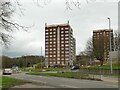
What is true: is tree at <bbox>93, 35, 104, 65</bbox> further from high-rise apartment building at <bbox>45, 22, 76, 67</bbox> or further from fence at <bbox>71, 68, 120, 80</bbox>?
high-rise apartment building at <bbox>45, 22, 76, 67</bbox>

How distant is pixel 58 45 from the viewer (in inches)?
6083

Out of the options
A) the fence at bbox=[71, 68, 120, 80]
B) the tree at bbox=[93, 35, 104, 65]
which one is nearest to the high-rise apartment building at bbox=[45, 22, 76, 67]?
the tree at bbox=[93, 35, 104, 65]

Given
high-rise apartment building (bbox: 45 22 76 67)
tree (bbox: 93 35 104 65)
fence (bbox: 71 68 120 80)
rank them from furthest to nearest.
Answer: high-rise apartment building (bbox: 45 22 76 67) < tree (bbox: 93 35 104 65) < fence (bbox: 71 68 120 80)

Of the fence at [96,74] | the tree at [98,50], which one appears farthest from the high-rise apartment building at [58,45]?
the fence at [96,74]

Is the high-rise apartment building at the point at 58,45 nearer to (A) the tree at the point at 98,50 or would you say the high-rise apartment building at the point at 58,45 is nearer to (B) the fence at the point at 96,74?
(A) the tree at the point at 98,50

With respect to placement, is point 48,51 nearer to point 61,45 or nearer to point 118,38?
point 61,45

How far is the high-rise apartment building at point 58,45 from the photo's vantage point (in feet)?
→ 493

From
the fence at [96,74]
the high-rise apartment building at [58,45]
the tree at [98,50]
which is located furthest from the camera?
the high-rise apartment building at [58,45]

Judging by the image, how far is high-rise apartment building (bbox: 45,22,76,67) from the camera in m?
150

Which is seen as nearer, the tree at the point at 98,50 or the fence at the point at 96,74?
the fence at the point at 96,74

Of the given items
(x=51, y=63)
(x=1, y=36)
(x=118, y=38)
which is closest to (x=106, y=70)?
(x=118, y=38)

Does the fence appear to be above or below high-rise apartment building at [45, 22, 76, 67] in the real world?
below

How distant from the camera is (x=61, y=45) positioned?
154m

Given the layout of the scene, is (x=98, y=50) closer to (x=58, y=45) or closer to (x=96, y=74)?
(x=96, y=74)
